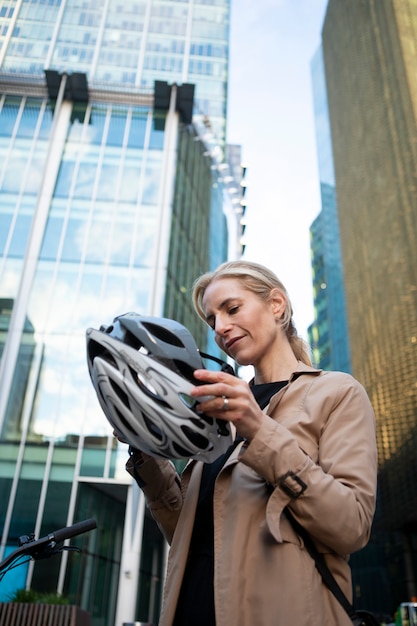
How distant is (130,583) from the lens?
58.3 feet

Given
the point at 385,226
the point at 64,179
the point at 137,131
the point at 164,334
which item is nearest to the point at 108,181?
the point at 64,179

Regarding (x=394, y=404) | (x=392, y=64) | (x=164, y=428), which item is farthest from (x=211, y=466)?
(x=392, y=64)

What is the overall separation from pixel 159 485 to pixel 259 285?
986 millimetres

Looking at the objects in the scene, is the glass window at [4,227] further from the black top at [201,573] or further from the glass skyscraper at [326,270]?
the glass skyscraper at [326,270]

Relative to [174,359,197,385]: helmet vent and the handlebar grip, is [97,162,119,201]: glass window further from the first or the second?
[174,359,197,385]: helmet vent

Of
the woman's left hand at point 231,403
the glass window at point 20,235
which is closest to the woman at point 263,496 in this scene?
the woman's left hand at point 231,403

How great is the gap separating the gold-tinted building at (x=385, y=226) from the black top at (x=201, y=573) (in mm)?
45350

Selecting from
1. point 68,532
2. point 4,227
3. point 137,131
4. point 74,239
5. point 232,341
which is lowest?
point 68,532

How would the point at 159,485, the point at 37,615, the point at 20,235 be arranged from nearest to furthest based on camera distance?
the point at 159,485 → the point at 37,615 → the point at 20,235

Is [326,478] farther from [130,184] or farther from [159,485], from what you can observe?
[130,184]

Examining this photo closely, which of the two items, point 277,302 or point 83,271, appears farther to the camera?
point 83,271

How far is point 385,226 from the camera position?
184 ft

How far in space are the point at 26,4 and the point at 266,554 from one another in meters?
45.3

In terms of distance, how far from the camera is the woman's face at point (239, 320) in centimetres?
218
